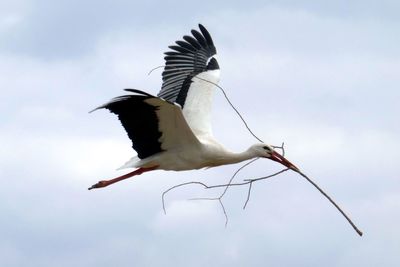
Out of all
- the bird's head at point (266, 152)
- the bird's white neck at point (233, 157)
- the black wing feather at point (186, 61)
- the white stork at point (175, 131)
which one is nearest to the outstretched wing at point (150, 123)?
the white stork at point (175, 131)

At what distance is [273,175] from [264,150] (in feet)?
9.13

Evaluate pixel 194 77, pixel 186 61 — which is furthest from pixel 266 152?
pixel 186 61

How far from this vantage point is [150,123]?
13930mm

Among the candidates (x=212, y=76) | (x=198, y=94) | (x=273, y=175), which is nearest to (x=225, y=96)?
(x=273, y=175)

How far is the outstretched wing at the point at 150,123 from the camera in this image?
13062 mm

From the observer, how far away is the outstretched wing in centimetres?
Result: 1306

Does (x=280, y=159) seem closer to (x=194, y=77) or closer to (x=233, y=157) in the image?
(x=233, y=157)

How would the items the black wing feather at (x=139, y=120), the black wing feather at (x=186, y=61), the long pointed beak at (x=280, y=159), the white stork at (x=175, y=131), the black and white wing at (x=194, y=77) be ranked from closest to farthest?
the black wing feather at (x=139, y=120) → the white stork at (x=175, y=131) → the long pointed beak at (x=280, y=159) → the black and white wing at (x=194, y=77) → the black wing feather at (x=186, y=61)

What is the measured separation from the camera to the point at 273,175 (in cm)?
1190

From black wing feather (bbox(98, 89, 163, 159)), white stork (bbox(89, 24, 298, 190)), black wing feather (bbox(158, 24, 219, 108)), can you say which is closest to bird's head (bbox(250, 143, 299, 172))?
white stork (bbox(89, 24, 298, 190))

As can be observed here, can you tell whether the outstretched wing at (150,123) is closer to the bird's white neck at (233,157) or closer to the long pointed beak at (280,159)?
the bird's white neck at (233,157)

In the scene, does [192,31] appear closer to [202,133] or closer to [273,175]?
[202,133]

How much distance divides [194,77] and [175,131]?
10.1ft

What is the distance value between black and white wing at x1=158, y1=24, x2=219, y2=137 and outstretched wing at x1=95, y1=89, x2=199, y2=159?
0.92 meters
